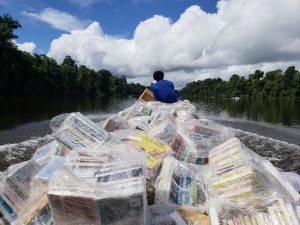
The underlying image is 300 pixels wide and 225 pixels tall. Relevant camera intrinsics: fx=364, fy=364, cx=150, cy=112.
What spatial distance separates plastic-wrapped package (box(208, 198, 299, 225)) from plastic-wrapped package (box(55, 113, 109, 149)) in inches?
61.9

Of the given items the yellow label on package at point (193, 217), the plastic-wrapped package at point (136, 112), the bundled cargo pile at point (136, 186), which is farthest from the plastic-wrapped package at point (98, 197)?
the plastic-wrapped package at point (136, 112)

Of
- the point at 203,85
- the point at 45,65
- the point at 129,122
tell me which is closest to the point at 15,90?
the point at 45,65

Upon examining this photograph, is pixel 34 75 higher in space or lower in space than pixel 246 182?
higher

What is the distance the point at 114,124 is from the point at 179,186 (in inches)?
81.8

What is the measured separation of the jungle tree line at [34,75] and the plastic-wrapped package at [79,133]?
4918cm

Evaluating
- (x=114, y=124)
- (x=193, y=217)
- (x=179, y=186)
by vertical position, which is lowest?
(x=193, y=217)

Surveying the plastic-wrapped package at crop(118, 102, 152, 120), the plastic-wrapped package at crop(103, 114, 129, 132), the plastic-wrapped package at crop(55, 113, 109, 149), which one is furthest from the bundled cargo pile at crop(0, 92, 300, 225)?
the plastic-wrapped package at crop(118, 102, 152, 120)

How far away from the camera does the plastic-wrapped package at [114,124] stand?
516 cm

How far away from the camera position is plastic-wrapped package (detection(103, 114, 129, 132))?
203 inches

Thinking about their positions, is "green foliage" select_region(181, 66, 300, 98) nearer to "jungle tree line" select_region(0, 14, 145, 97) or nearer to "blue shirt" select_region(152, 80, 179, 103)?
"jungle tree line" select_region(0, 14, 145, 97)

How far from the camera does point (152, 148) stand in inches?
150

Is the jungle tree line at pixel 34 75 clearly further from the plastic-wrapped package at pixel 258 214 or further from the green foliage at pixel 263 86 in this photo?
the plastic-wrapped package at pixel 258 214

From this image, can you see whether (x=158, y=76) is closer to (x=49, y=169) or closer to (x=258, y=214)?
(x=49, y=169)

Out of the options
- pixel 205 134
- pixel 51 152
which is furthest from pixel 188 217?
pixel 205 134
